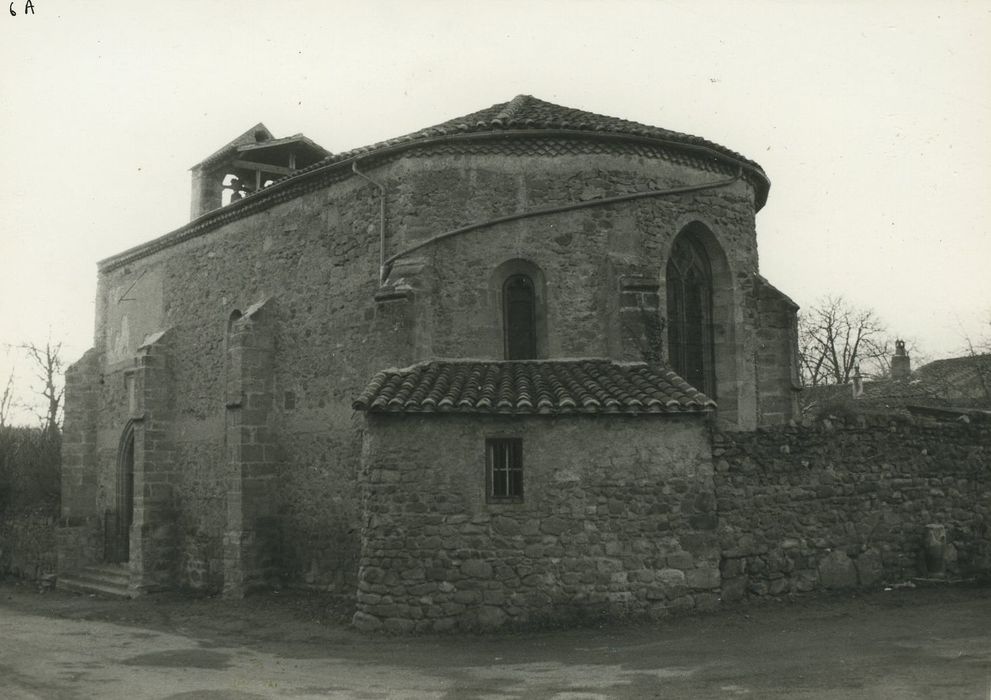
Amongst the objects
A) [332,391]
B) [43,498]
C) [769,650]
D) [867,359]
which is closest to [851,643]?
[769,650]

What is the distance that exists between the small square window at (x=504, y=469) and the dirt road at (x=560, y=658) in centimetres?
192

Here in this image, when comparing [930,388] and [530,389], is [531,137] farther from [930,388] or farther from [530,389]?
[930,388]

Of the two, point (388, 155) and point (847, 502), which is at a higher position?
point (388, 155)

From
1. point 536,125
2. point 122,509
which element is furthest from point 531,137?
point 122,509

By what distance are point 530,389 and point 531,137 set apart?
452 centimetres

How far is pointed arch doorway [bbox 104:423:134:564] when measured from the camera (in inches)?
890

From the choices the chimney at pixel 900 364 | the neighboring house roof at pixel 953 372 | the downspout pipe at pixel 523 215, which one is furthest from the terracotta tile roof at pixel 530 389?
the chimney at pixel 900 364

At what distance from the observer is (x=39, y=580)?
74.1 ft

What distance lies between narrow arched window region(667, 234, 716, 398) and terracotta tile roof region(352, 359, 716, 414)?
2204mm

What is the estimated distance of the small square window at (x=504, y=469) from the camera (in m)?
12.6

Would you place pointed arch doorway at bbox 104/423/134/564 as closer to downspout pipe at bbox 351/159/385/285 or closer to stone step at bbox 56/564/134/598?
stone step at bbox 56/564/134/598

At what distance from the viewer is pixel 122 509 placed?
75.2 ft

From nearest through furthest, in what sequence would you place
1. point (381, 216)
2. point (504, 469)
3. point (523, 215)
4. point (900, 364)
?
point (504, 469) < point (523, 215) < point (381, 216) < point (900, 364)

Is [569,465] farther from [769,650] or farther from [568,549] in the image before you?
[769,650]
